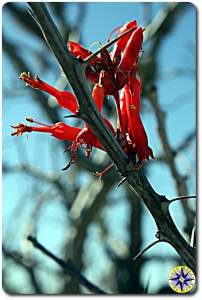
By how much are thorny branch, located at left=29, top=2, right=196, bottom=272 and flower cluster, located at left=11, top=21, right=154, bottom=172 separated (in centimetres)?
2

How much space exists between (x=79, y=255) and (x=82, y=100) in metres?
1.21

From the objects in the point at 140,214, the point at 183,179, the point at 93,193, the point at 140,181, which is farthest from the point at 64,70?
the point at 140,214

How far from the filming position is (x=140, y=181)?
1.39ft

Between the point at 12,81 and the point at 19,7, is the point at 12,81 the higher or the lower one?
the lower one

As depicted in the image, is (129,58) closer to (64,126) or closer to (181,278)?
(64,126)

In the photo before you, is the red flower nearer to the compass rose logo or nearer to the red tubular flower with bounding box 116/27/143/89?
the red tubular flower with bounding box 116/27/143/89

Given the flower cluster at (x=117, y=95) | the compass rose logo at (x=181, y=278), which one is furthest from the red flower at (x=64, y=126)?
the compass rose logo at (x=181, y=278)

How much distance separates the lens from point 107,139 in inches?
15.5

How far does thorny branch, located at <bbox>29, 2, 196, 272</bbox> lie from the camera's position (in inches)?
14.1

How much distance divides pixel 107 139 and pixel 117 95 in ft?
0.23

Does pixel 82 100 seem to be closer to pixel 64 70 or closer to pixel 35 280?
pixel 64 70

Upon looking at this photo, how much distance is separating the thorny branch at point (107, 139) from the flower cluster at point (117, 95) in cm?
2

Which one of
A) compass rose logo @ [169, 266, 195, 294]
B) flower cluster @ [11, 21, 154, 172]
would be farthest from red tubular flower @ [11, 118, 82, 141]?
compass rose logo @ [169, 266, 195, 294]

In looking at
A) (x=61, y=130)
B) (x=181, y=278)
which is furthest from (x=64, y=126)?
(x=181, y=278)
